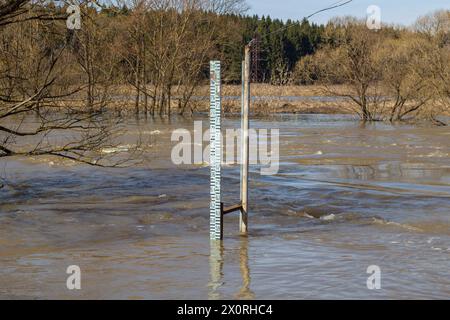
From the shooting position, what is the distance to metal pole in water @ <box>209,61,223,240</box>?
9.17 meters

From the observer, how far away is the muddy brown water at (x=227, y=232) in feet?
23.5

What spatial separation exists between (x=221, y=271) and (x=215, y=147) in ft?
7.23

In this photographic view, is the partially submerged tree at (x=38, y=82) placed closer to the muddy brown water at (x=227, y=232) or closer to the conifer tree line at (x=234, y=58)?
the muddy brown water at (x=227, y=232)

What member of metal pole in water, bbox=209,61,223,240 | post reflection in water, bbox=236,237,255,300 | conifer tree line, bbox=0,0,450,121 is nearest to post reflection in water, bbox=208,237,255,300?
post reflection in water, bbox=236,237,255,300

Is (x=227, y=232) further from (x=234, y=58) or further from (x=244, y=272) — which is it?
(x=234, y=58)

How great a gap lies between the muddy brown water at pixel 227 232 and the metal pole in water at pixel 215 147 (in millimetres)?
417

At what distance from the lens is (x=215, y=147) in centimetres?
931

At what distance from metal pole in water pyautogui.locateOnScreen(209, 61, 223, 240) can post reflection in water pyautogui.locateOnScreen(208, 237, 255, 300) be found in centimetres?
29

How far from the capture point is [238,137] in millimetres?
29188

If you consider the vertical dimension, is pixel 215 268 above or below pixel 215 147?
below

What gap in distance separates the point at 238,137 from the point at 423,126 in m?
12.1

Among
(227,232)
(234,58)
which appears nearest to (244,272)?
(227,232)

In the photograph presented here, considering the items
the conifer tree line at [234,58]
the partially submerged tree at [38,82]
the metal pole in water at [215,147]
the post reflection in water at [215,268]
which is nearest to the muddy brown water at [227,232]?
the post reflection in water at [215,268]
